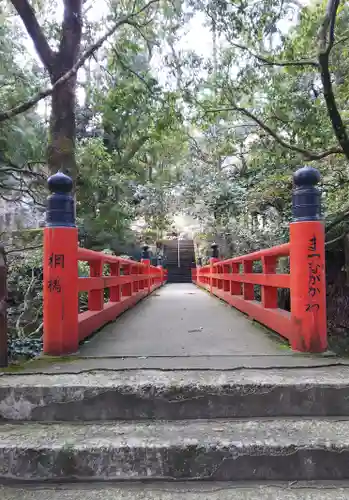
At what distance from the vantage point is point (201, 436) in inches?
68.3

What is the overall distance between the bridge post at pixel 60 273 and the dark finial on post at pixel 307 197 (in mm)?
1615

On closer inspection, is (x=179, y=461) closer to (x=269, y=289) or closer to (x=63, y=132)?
(x=269, y=289)

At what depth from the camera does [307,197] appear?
2588 mm

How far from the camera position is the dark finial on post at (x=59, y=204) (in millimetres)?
2635

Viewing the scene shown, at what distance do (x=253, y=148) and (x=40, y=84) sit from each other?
Result: 5.67m

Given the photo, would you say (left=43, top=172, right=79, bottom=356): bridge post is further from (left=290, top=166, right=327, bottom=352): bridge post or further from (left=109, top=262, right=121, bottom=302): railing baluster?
(left=109, top=262, right=121, bottom=302): railing baluster

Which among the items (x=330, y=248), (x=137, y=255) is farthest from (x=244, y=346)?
(x=137, y=255)

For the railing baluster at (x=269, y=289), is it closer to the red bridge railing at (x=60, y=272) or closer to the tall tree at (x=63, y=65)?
the red bridge railing at (x=60, y=272)

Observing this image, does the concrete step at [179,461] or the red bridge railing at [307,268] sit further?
the red bridge railing at [307,268]

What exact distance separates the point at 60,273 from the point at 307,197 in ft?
5.94

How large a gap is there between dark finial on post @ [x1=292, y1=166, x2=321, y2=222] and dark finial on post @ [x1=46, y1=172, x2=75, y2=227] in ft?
5.34

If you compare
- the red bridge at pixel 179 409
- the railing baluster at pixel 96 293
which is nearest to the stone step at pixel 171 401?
the red bridge at pixel 179 409

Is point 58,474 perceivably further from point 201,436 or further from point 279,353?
point 279,353

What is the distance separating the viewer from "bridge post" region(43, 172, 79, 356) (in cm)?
256
